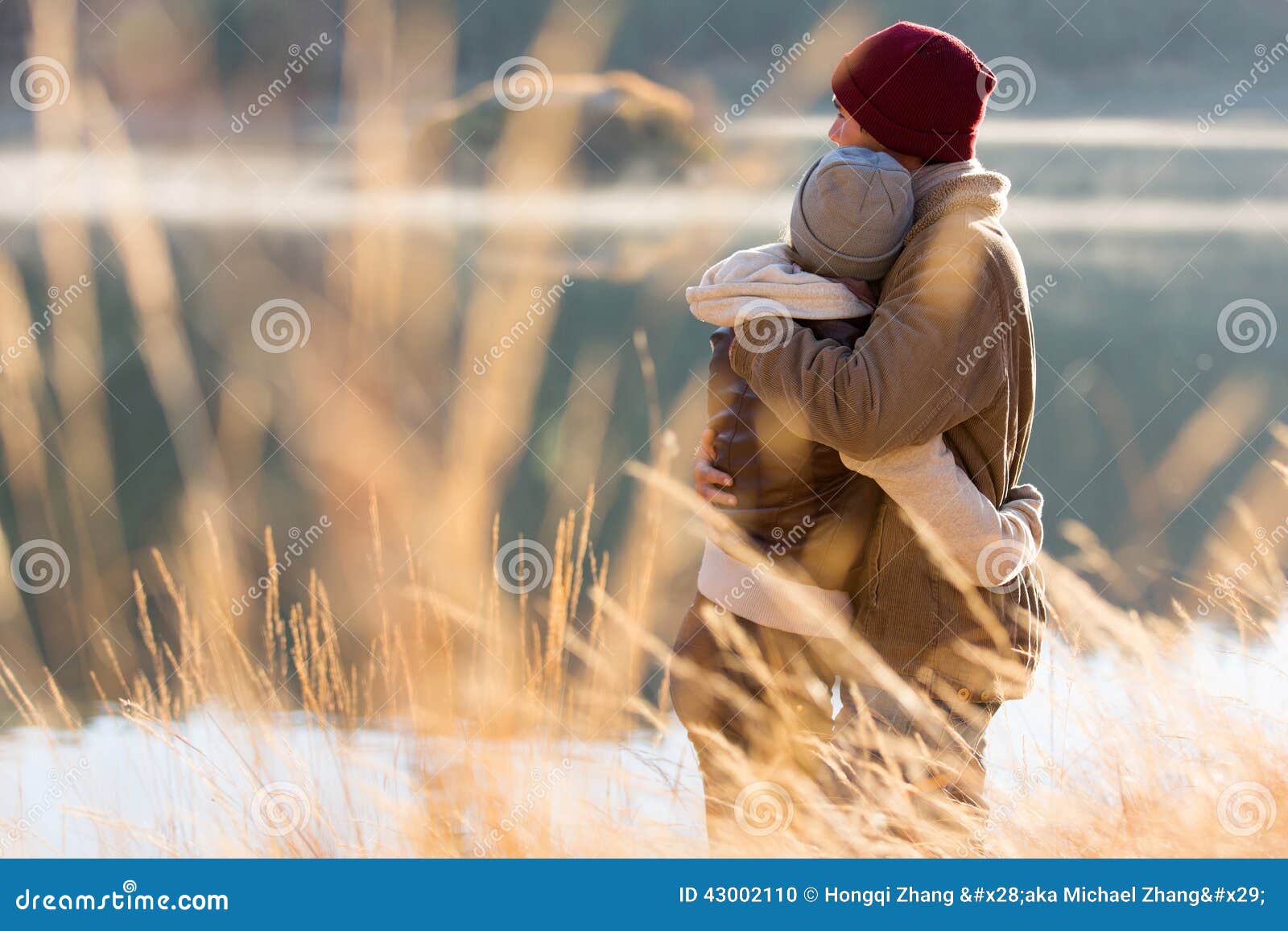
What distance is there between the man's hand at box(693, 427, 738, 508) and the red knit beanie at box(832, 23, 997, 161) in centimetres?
41

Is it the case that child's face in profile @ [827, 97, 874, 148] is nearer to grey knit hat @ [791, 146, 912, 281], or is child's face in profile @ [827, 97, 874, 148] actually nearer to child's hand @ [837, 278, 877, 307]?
grey knit hat @ [791, 146, 912, 281]

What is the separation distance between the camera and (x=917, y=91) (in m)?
1.49

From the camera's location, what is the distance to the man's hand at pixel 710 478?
5.11 ft

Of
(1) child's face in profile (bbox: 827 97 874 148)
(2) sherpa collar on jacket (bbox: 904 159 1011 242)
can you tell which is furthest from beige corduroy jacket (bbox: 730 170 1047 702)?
(1) child's face in profile (bbox: 827 97 874 148)

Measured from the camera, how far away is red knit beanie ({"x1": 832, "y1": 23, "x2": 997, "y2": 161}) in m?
1.49

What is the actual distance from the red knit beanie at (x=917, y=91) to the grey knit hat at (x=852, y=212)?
0.16 feet

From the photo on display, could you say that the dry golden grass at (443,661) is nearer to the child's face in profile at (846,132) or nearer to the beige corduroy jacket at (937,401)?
the beige corduroy jacket at (937,401)

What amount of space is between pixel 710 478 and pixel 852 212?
1.17 feet

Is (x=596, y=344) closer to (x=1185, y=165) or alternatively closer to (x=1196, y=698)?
(x=1196, y=698)

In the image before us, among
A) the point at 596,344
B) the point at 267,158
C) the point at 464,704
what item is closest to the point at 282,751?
the point at 464,704

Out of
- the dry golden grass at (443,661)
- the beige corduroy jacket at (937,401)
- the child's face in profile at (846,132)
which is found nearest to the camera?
the beige corduroy jacket at (937,401)

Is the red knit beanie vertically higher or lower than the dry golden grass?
higher

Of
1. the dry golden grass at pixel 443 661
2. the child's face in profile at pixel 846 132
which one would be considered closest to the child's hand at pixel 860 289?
the child's face in profile at pixel 846 132

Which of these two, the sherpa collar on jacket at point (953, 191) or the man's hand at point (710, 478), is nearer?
the sherpa collar on jacket at point (953, 191)
